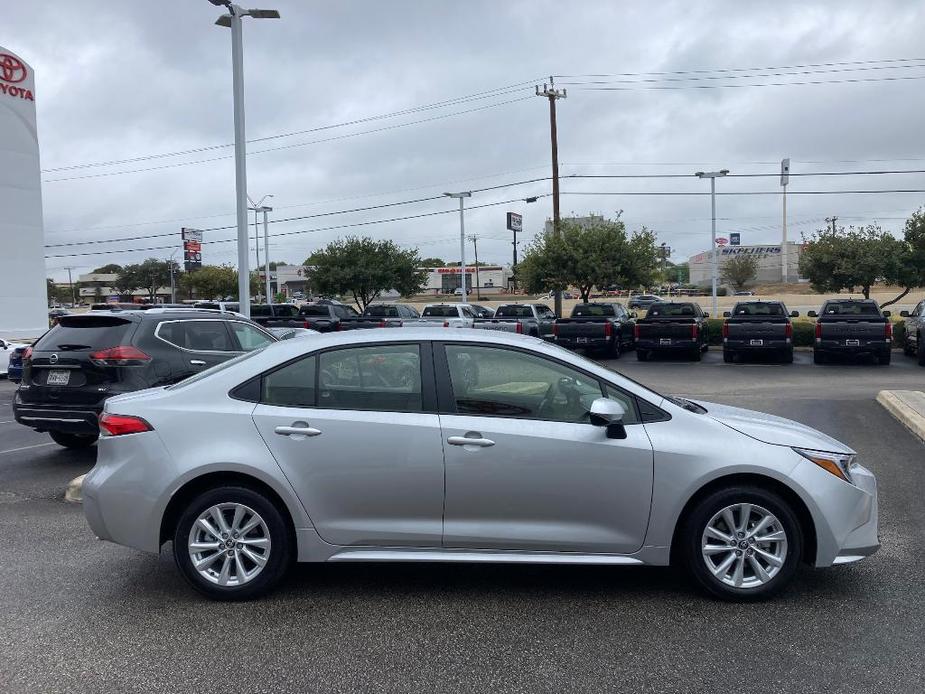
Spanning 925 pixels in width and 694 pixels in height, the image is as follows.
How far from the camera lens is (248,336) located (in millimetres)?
10602

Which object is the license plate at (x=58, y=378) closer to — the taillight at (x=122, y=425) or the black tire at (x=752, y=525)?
the taillight at (x=122, y=425)

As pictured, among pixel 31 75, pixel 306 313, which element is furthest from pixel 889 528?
pixel 31 75

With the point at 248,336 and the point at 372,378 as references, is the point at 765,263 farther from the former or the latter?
the point at 372,378

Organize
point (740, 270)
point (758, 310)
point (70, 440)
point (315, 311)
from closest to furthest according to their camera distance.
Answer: point (70, 440)
point (758, 310)
point (315, 311)
point (740, 270)

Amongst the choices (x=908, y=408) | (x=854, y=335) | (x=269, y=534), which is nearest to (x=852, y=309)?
(x=854, y=335)

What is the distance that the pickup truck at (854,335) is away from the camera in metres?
21.4

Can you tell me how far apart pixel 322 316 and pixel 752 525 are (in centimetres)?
2993

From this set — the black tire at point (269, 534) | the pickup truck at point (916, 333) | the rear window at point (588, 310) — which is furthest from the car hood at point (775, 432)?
the rear window at point (588, 310)

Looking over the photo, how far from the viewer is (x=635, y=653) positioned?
412 centimetres

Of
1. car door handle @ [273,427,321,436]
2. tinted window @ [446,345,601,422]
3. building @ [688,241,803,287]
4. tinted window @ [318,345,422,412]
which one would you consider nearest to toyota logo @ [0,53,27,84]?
tinted window @ [318,345,422,412]

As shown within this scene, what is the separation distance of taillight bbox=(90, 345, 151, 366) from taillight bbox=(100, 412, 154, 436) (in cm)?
378

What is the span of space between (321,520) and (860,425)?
9.14m

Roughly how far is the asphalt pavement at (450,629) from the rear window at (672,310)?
742 inches

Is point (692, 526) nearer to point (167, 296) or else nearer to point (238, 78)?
point (238, 78)
